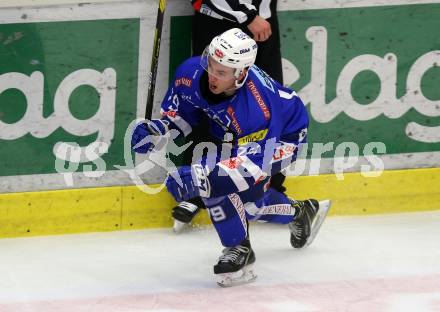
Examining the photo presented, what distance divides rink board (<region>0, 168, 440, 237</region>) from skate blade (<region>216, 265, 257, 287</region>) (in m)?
0.85

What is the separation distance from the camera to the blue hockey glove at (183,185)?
4.56 m

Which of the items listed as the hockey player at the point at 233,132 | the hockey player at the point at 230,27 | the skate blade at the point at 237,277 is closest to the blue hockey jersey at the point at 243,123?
the hockey player at the point at 233,132

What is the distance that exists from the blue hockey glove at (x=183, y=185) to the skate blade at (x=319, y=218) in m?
0.84

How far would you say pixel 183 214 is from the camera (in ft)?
17.7

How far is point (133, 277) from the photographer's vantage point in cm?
482

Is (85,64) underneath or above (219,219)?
above

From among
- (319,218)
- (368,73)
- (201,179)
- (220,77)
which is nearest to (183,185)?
(201,179)

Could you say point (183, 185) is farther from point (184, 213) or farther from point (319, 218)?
point (319, 218)

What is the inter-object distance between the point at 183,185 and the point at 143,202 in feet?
3.16

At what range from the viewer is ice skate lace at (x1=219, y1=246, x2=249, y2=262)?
4703 millimetres

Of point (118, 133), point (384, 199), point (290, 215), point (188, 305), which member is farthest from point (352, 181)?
point (188, 305)

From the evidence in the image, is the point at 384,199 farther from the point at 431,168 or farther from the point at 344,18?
the point at 344,18

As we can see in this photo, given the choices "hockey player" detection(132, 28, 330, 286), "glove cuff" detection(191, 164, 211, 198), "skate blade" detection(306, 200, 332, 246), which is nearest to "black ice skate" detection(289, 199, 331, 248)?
"skate blade" detection(306, 200, 332, 246)

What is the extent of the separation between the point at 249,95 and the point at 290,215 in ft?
2.32
